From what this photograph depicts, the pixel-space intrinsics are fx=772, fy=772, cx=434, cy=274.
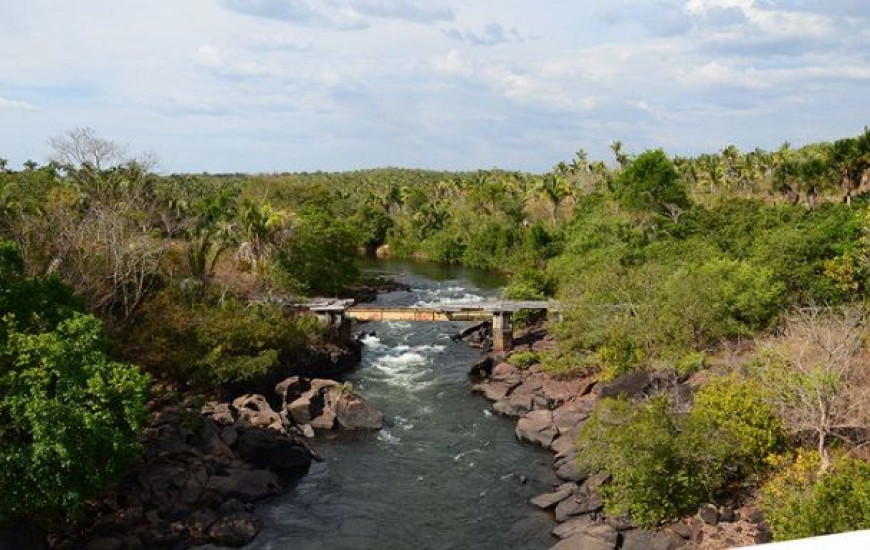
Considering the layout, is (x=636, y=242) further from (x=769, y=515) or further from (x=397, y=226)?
(x=397, y=226)

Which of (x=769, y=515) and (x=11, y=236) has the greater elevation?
(x=11, y=236)

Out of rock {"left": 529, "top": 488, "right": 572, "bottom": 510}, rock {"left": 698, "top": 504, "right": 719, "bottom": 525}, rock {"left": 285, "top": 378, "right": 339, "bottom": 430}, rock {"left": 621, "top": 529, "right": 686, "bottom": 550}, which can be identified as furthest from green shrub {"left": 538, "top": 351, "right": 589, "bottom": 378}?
rock {"left": 621, "top": 529, "right": 686, "bottom": 550}

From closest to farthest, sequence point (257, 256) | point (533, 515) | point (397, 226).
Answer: point (533, 515) < point (257, 256) < point (397, 226)

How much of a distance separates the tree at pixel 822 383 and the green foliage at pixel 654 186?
43.3m

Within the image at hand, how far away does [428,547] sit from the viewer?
25.5m

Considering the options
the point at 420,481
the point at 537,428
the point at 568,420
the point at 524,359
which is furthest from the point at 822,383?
the point at 524,359

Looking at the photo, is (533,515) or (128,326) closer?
(533,515)

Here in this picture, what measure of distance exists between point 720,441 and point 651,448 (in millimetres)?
2328

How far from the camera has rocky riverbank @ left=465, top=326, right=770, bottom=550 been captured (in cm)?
2397

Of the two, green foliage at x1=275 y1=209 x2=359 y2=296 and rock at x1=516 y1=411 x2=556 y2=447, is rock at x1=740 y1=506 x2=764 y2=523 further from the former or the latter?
green foliage at x1=275 y1=209 x2=359 y2=296

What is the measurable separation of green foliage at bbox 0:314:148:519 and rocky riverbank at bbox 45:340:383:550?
2559mm

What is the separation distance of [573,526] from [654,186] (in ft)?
165

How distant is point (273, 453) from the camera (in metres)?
31.5

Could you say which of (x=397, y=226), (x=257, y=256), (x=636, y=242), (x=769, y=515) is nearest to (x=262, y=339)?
(x=257, y=256)
